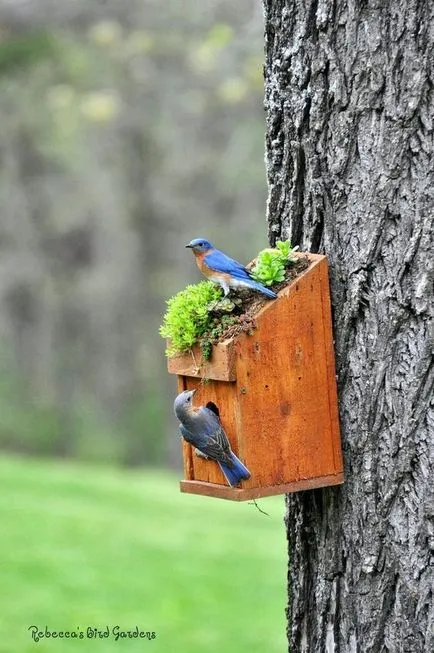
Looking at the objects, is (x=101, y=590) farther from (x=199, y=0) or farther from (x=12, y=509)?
(x=199, y=0)

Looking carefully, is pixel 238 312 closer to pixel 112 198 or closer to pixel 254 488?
pixel 254 488

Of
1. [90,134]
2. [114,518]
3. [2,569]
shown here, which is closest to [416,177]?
[2,569]

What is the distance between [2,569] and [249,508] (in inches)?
134

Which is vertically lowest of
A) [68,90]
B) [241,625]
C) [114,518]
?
[241,625]

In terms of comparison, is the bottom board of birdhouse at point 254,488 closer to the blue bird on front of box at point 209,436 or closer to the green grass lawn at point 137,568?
the blue bird on front of box at point 209,436

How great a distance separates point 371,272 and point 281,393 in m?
0.38

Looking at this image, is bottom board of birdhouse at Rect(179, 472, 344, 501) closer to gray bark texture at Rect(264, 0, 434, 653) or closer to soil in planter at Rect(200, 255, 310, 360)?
gray bark texture at Rect(264, 0, 434, 653)

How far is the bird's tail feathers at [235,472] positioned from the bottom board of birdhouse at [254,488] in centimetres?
2

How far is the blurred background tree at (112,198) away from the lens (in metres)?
12.2

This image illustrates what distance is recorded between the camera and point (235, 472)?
2566 mm

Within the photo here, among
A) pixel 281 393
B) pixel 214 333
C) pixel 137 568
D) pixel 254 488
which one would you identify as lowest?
pixel 254 488

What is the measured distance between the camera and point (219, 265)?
2.65 metres

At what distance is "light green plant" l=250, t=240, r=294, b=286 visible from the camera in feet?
8.77

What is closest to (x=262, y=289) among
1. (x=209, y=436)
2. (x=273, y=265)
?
(x=273, y=265)
